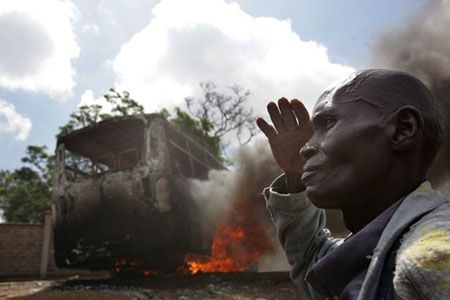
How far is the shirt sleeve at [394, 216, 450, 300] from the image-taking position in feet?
2.12

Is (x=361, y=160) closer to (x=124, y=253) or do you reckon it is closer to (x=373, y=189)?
(x=373, y=189)

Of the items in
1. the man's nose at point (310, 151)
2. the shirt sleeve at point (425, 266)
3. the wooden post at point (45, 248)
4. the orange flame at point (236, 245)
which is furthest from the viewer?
the wooden post at point (45, 248)

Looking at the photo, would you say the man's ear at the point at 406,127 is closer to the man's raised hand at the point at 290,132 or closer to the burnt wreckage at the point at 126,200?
the man's raised hand at the point at 290,132

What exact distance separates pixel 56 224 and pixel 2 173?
84.7 ft

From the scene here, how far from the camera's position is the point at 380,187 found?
98 centimetres

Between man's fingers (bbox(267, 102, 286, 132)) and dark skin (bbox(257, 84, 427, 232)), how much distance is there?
1.06 ft

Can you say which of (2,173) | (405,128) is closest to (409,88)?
(405,128)

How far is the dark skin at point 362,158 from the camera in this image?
964mm

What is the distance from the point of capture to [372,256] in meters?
0.81

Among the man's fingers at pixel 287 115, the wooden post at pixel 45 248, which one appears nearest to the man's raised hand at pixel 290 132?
the man's fingers at pixel 287 115

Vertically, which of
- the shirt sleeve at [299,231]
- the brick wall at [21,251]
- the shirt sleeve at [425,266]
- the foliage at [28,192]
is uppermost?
the foliage at [28,192]

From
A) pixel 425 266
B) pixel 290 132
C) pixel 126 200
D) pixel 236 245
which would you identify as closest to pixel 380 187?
pixel 425 266

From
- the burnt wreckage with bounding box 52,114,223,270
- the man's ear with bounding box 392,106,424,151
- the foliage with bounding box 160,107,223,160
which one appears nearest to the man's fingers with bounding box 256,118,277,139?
the man's ear with bounding box 392,106,424,151

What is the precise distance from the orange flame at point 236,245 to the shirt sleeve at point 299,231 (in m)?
6.56
